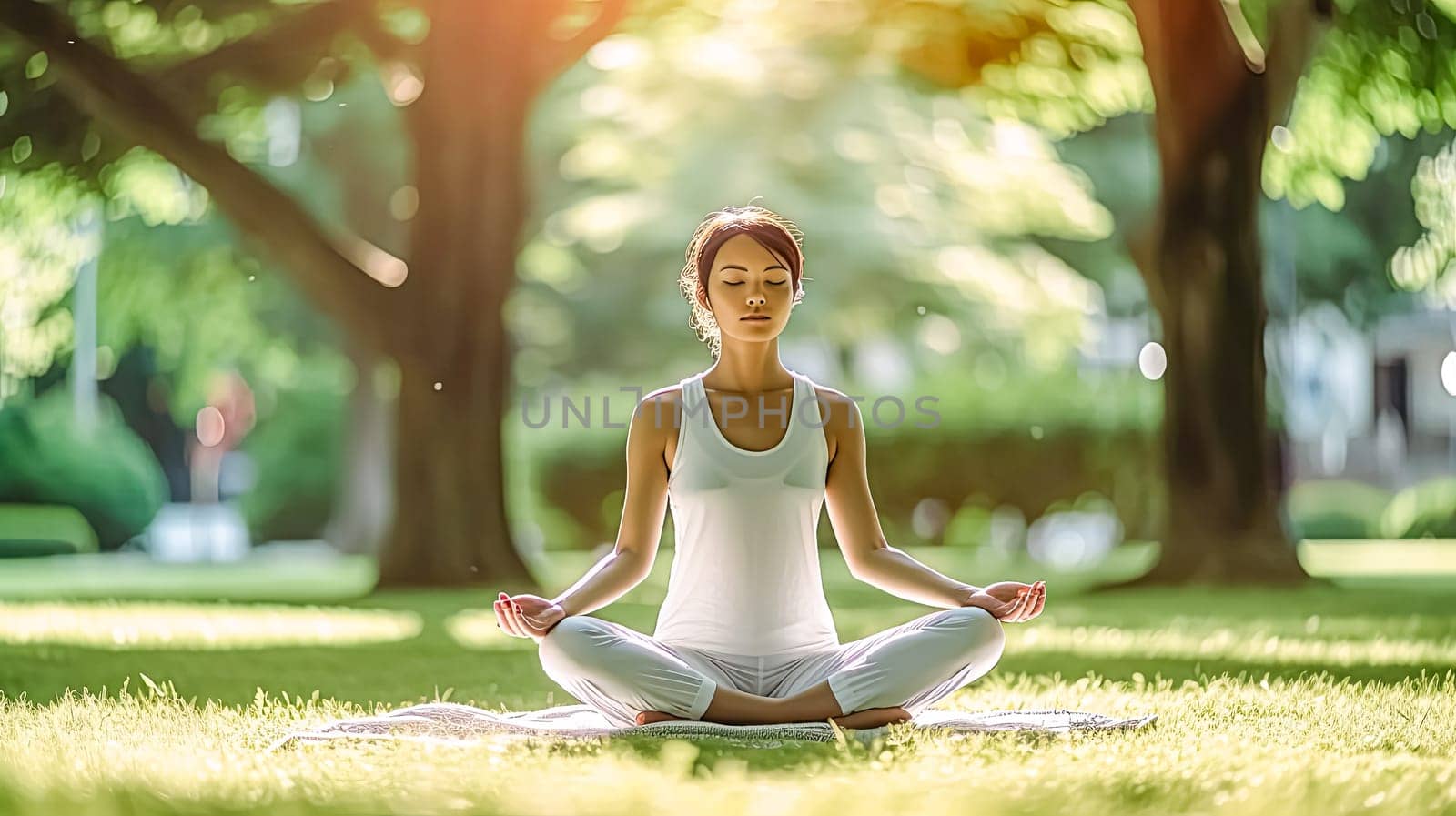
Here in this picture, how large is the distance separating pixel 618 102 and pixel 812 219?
3034 mm

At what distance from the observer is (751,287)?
15.6 ft

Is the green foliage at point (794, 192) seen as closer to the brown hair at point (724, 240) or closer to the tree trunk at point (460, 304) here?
the tree trunk at point (460, 304)

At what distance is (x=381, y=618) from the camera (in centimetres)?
1024

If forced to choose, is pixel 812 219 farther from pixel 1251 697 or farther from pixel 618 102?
pixel 1251 697

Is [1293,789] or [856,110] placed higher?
[856,110]

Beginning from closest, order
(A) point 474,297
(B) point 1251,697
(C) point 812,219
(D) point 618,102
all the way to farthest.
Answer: (B) point 1251,697
(A) point 474,297
(D) point 618,102
(C) point 812,219

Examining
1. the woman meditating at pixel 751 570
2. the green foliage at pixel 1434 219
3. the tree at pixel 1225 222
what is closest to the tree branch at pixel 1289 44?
the tree at pixel 1225 222

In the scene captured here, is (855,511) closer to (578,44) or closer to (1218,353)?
(1218,353)

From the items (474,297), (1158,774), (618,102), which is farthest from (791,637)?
(618,102)

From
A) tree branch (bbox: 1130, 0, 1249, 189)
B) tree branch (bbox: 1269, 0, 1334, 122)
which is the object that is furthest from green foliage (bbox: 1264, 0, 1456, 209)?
tree branch (bbox: 1130, 0, 1249, 189)

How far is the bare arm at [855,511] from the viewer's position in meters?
4.78

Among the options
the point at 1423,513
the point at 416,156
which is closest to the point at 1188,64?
the point at 416,156

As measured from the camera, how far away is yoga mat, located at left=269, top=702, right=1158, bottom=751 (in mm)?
4461

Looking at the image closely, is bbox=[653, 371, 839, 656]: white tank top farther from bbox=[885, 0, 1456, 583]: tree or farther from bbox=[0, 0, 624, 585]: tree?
bbox=[885, 0, 1456, 583]: tree
